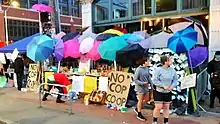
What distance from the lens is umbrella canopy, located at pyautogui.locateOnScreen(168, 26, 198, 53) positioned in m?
7.29

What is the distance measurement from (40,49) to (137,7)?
513 cm

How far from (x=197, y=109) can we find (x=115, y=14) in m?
7.36

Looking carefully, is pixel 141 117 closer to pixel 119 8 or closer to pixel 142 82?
pixel 142 82

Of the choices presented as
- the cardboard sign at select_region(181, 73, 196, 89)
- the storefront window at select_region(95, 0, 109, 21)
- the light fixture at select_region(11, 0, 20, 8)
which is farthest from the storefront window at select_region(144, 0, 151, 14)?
the light fixture at select_region(11, 0, 20, 8)

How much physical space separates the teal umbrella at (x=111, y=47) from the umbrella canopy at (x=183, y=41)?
2.01 metres

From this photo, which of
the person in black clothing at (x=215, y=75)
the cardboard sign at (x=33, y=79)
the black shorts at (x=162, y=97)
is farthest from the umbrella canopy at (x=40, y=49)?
the person in black clothing at (x=215, y=75)

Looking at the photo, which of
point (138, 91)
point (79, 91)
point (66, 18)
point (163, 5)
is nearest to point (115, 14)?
point (163, 5)

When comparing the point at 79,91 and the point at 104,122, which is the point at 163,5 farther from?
the point at 104,122

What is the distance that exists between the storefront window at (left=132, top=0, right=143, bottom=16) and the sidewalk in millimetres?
5384

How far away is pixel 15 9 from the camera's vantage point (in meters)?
35.6

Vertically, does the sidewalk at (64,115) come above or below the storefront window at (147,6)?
below

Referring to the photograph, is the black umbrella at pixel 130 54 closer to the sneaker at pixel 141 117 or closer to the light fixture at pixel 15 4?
the sneaker at pixel 141 117

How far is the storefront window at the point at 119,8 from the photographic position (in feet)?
44.0

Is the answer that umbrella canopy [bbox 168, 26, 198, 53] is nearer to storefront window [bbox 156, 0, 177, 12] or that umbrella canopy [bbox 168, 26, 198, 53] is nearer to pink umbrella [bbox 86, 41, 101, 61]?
pink umbrella [bbox 86, 41, 101, 61]
